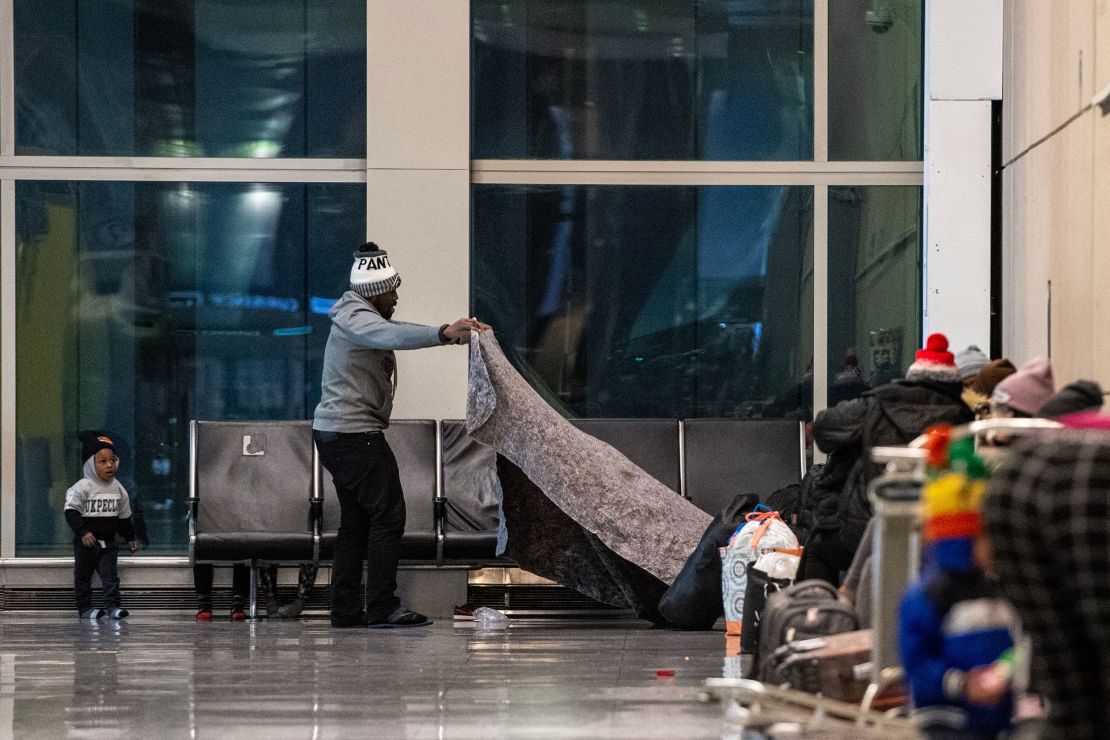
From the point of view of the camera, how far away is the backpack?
5359 mm

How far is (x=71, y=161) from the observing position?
38.9 ft

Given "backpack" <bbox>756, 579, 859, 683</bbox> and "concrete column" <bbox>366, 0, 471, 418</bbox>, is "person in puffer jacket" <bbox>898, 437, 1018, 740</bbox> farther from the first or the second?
"concrete column" <bbox>366, 0, 471, 418</bbox>

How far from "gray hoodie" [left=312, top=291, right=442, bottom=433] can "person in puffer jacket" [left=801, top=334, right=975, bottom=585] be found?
3.41 m

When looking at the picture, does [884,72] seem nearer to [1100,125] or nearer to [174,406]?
[1100,125]

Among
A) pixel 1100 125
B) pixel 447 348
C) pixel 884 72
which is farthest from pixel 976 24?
pixel 447 348

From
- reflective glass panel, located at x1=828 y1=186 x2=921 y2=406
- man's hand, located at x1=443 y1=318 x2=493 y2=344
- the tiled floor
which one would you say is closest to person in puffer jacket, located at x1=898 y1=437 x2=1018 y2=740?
the tiled floor

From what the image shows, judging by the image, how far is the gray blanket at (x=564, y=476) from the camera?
9438 mm

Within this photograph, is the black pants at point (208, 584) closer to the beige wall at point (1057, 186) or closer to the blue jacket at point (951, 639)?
the beige wall at point (1057, 186)

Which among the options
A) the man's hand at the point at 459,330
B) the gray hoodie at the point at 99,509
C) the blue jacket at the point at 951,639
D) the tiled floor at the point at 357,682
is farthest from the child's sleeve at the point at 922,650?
the gray hoodie at the point at 99,509

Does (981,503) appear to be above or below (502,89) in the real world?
below

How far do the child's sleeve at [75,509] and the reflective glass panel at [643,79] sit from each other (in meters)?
3.75

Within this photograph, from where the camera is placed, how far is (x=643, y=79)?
475 inches

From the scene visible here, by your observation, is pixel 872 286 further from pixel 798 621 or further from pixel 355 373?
pixel 798 621

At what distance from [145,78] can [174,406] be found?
2449mm
